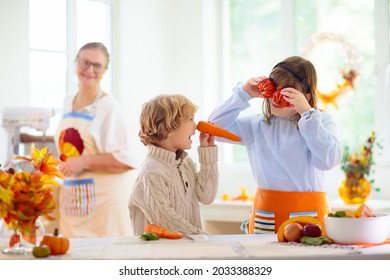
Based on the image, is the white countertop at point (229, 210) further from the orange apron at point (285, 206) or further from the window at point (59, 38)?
the orange apron at point (285, 206)

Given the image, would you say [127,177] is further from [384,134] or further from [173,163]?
[173,163]

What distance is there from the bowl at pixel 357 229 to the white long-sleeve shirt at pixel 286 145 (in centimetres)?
21

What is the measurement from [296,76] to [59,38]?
944 millimetres

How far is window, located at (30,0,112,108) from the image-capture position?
179cm

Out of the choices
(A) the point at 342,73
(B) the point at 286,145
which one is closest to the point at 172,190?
(B) the point at 286,145

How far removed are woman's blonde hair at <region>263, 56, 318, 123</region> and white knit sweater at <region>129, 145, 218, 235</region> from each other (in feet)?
0.53

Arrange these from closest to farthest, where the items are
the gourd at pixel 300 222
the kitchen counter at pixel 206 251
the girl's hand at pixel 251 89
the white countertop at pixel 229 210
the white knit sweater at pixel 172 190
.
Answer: the kitchen counter at pixel 206 251 < the gourd at pixel 300 222 < the white knit sweater at pixel 172 190 < the girl's hand at pixel 251 89 < the white countertop at pixel 229 210

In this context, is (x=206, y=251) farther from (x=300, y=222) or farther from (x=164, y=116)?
(x=164, y=116)

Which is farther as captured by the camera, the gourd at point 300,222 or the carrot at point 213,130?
the carrot at point 213,130

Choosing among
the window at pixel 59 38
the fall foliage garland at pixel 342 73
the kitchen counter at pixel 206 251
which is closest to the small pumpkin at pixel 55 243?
the kitchen counter at pixel 206 251

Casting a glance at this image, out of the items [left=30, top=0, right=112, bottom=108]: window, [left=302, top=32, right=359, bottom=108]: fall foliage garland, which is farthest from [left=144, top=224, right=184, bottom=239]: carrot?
[left=302, top=32, right=359, bottom=108]: fall foliage garland

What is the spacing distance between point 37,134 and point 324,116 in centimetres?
103

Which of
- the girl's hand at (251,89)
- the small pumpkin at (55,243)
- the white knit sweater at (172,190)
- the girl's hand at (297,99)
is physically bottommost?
the small pumpkin at (55,243)

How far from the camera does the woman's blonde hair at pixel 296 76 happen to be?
117cm
